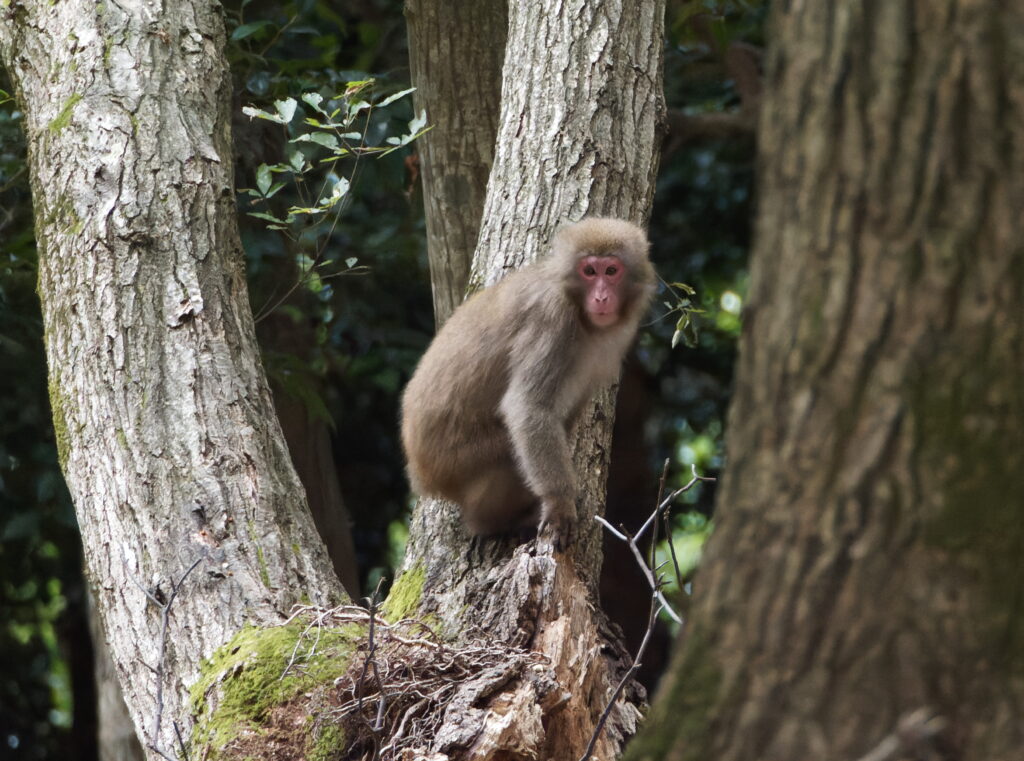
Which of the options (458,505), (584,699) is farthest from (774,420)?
(458,505)

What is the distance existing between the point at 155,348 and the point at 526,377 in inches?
63.5

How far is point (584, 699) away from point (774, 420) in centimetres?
226

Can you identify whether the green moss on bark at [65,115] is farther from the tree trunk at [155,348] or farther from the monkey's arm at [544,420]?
the monkey's arm at [544,420]

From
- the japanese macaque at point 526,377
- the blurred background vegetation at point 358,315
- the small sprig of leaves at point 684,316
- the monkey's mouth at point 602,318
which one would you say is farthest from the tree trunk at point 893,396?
the blurred background vegetation at point 358,315

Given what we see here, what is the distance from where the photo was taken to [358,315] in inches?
329

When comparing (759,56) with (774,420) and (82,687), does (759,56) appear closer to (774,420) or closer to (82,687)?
(774,420)

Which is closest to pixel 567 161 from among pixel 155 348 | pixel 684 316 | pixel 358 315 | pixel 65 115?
pixel 684 316

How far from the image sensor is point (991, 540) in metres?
2.11

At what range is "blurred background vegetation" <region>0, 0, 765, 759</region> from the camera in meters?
7.33

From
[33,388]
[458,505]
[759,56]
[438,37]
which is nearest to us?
[458,505]

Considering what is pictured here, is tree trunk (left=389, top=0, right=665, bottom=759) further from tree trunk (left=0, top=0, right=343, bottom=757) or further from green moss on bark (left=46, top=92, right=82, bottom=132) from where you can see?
green moss on bark (left=46, top=92, right=82, bottom=132)

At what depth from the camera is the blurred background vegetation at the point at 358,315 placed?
7.33 meters

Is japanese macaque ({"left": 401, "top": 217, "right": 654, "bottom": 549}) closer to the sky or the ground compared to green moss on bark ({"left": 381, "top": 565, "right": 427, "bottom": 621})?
closer to the sky

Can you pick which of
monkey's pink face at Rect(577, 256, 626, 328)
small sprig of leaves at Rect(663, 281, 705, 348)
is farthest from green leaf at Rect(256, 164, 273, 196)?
small sprig of leaves at Rect(663, 281, 705, 348)
